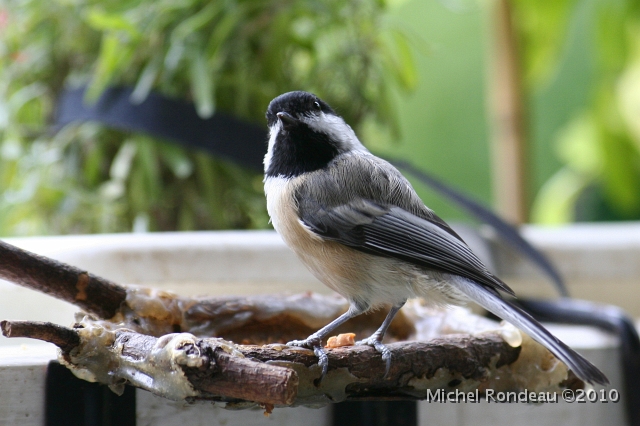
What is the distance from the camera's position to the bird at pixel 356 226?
3.23 feet

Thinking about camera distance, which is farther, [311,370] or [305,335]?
[305,335]

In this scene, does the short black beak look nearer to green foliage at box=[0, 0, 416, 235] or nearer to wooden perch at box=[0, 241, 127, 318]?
wooden perch at box=[0, 241, 127, 318]

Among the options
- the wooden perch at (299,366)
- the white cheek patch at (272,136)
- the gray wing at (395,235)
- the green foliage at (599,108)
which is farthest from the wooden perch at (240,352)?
the green foliage at (599,108)

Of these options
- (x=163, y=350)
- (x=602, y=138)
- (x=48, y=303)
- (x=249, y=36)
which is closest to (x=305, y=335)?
(x=163, y=350)

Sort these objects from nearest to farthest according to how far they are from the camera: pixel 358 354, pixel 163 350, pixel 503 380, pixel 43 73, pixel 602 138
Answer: pixel 163 350 → pixel 358 354 → pixel 503 380 → pixel 43 73 → pixel 602 138

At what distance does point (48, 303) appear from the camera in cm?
140

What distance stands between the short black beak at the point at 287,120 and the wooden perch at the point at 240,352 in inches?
11.8

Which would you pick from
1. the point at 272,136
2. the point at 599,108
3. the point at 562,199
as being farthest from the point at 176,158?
the point at 562,199

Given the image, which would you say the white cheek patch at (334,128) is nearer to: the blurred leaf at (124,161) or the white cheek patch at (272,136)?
the white cheek patch at (272,136)

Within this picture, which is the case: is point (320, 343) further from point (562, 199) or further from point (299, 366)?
point (562, 199)

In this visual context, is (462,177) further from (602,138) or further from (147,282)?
(147,282)

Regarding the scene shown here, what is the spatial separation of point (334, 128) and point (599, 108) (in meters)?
2.41

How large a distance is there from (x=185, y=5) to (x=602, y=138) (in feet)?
6.84

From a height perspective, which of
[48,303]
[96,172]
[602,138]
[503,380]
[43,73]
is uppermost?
[602,138]
